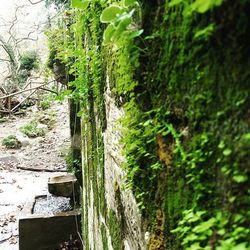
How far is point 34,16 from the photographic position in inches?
768

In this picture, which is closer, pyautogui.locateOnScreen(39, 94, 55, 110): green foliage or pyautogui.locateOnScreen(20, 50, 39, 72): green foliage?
pyautogui.locateOnScreen(39, 94, 55, 110): green foliage

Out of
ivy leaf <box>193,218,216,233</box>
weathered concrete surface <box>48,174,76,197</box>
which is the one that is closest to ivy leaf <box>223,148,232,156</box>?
ivy leaf <box>193,218,216,233</box>

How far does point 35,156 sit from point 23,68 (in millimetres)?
9132

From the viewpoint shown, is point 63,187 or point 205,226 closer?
point 205,226

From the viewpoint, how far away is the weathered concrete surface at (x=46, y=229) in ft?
20.9

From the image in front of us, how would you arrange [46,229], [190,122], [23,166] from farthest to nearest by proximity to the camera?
[23,166], [46,229], [190,122]

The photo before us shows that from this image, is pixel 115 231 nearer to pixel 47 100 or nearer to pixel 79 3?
pixel 79 3

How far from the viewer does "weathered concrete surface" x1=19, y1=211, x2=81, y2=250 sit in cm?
637

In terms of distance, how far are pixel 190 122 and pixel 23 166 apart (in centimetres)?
1319

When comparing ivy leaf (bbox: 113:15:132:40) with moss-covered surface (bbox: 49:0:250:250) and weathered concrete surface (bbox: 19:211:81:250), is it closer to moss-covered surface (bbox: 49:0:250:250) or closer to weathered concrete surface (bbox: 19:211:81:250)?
moss-covered surface (bbox: 49:0:250:250)

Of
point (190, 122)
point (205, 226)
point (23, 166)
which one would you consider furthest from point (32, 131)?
point (205, 226)

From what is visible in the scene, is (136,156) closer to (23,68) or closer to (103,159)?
(103,159)

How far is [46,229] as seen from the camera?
6.45 m

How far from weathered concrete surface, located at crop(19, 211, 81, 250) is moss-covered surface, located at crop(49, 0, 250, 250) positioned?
5.36 metres
